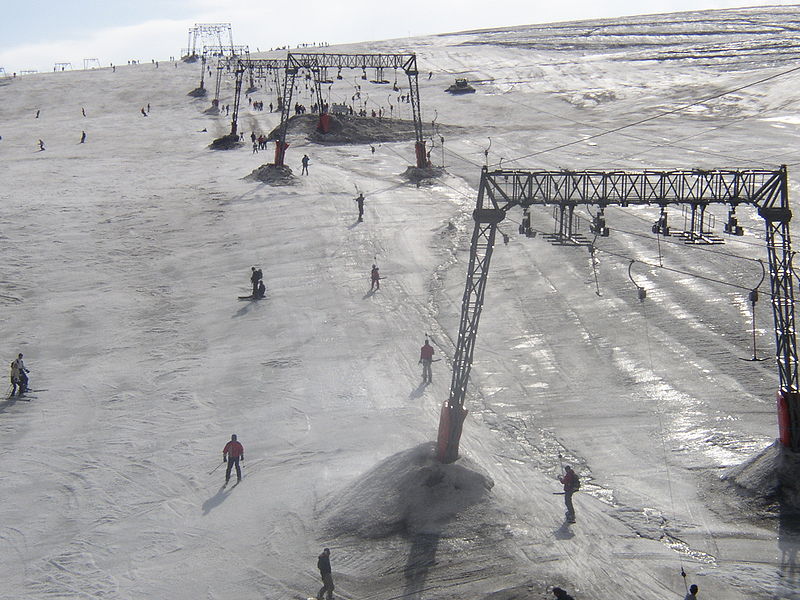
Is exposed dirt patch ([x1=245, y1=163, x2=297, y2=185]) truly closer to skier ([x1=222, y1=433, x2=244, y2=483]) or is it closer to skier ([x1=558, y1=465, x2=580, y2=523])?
skier ([x1=222, y1=433, x2=244, y2=483])

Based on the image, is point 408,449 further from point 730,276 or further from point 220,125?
point 220,125

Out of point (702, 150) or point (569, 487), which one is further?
point (702, 150)

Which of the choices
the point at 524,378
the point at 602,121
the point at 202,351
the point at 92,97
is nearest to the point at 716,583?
the point at 524,378

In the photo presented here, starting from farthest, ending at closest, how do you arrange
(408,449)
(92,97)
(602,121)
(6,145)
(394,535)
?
1. (92,97)
2. (602,121)
3. (6,145)
4. (408,449)
5. (394,535)

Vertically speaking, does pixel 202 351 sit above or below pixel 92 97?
A: below

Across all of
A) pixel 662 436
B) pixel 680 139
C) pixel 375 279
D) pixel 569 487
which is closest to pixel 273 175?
pixel 375 279

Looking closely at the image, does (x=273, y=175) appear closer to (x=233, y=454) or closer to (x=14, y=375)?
(x=14, y=375)

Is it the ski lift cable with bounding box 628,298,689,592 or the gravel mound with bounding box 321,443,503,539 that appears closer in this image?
the gravel mound with bounding box 321,443,503,539

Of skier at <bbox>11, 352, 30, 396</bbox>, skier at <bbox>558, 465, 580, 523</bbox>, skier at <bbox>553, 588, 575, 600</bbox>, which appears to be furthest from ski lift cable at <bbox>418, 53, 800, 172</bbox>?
skier at <bbox>553, 588, 575, 600</bbox>
